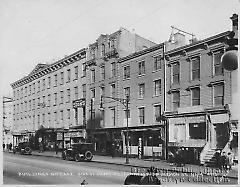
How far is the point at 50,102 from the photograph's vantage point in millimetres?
11188

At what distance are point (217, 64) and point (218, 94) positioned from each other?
0.86 m

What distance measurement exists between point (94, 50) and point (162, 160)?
4.17 metres

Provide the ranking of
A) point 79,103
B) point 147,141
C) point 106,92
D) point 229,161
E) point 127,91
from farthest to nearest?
point 147,141 < point 79,103 < point 127,91 < point 106,92 < point 229,161

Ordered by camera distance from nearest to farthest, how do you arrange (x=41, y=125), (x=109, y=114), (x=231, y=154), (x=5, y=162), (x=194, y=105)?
(x=231, y=154), (x=5, y=162), (x=194, y=105), (x=41, y=125), (x=109, y=114)

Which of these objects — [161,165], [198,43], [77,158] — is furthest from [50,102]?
[198,43]

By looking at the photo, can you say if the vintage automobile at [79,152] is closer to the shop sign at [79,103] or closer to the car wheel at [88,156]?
the car wheel at [88,156]

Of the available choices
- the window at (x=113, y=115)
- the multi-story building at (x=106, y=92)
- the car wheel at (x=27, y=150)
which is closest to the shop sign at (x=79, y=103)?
the multi-story building at (x=106, y=92)

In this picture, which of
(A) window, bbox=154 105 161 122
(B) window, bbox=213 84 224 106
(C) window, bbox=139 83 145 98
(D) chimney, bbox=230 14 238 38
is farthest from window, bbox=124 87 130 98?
(D) chimney, bbox=230 14 238 38

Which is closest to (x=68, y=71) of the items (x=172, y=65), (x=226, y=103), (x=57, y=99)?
(x=57, y=99)

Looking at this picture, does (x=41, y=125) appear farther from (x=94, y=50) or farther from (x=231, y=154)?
(x=231, y=154)

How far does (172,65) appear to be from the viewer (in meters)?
→ 11.3

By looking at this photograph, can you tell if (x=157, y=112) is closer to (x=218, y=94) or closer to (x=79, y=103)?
(x=79, y=103)

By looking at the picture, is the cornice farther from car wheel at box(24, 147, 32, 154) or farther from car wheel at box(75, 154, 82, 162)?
car wheel at box(75, 154, 82, 162)

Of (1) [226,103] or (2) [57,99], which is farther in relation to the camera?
(2) [57,99]
